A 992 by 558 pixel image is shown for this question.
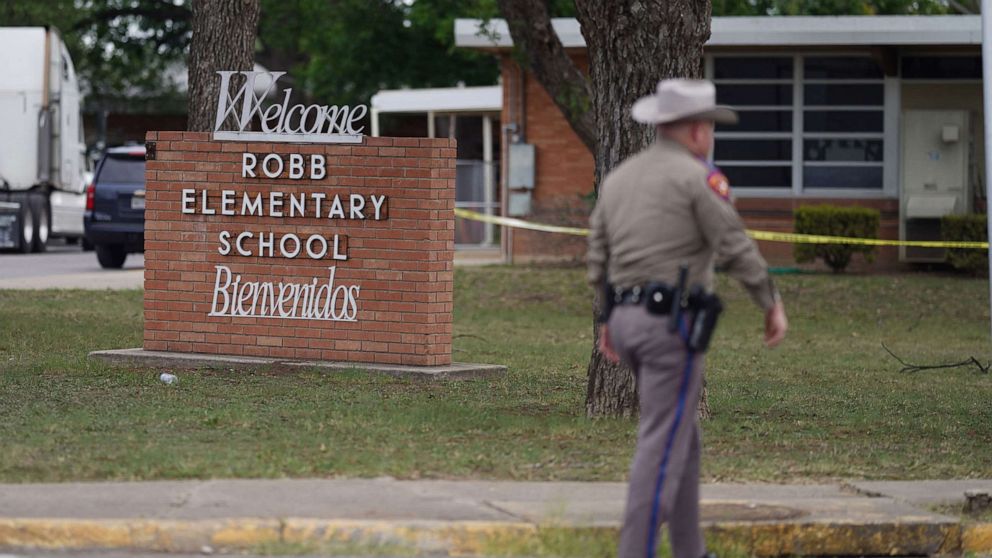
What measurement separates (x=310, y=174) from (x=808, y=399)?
161 inches

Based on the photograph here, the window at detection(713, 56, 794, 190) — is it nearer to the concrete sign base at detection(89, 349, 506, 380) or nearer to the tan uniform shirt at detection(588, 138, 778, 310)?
the concrete sign base at detection(89, 349, 506, 380)

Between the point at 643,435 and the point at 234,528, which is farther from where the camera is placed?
the point at 234,528

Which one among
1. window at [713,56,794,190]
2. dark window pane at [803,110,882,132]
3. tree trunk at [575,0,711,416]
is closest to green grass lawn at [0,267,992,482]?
tree trunk at [575,0,711,416]

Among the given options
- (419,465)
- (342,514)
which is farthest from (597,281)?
(419,465)

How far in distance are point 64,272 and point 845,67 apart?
497 inches

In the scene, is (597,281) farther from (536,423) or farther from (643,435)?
(536,423)

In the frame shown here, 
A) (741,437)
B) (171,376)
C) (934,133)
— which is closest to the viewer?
(741,437)

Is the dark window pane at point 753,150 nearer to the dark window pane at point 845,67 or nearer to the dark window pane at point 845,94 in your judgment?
the dark window pane at point 845,94

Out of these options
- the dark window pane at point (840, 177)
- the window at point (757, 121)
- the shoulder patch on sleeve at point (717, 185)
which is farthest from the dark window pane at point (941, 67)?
the shoulder patch on sleeve at point (717, 185)

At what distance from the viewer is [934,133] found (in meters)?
25.5

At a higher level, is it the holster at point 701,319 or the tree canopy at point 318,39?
the tree canopy at point 318,39

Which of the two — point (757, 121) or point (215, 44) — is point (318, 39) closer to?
point (757, 121)

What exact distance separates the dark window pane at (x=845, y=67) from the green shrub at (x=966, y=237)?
2.98 m

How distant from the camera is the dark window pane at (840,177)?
2580 centimetres
